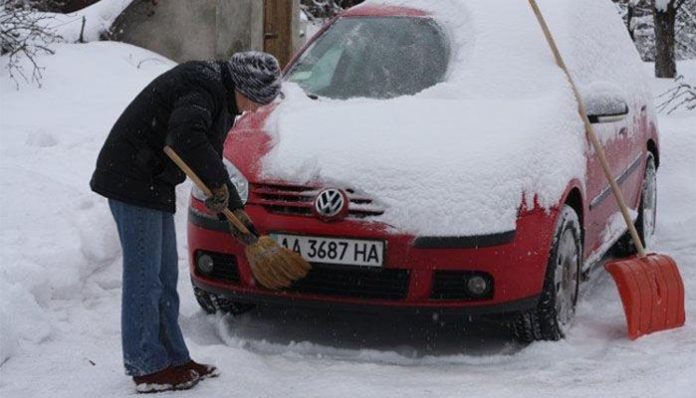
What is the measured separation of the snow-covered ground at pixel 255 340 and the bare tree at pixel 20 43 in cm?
155

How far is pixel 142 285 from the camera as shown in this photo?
4.38m

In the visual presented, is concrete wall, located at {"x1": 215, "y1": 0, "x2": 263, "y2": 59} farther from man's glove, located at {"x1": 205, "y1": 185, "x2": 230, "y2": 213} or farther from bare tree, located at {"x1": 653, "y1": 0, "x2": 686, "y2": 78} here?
man's glove, located at {"x1": 205, "y1": 185, "x2": 230, "y2": 213}

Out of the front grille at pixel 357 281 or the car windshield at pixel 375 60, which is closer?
the front grille at pixel 357 281

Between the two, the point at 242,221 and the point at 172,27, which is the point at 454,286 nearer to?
the point at 242,221

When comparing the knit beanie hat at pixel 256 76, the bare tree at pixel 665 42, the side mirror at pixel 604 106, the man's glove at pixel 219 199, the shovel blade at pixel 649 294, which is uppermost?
the knit beanie hat at pixel 256 76

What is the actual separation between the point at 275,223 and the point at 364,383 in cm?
82

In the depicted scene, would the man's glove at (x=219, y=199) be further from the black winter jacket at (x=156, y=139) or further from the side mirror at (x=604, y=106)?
the side mirror at (x=604, y=106)

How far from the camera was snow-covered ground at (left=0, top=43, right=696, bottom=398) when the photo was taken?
4570 mm

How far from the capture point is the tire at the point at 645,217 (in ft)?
23.8

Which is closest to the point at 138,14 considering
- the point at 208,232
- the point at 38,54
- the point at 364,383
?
the point at 38,54

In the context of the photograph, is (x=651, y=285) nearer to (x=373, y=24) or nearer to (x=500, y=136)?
(x=500, y=136)

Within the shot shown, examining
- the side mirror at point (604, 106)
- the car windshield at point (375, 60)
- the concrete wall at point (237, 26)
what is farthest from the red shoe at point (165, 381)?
the concrete wall at point (237, 26)

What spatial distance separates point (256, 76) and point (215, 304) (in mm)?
1614

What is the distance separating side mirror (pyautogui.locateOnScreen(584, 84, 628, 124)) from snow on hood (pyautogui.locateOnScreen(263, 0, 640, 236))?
0.12 m
